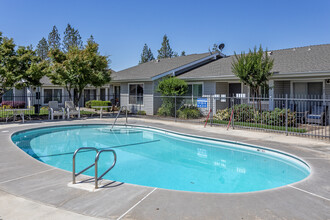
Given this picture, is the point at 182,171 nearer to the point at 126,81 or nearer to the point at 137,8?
the point at 126,81

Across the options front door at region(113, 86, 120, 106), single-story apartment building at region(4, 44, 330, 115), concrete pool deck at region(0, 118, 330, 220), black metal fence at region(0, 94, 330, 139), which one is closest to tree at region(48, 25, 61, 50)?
single-story apartment building at region(4, 44, 330, 115)

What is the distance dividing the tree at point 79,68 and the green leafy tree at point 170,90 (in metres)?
4.43

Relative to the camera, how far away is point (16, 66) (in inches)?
566

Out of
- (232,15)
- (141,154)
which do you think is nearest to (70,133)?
(141,154)

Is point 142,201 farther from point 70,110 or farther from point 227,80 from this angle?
point 70,110

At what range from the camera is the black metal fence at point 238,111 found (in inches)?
459

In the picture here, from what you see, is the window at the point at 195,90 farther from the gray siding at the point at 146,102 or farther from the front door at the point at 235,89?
the gray siding at the point at 146,102

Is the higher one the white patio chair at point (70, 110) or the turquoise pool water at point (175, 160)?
the white patio chair at point (70, 110)

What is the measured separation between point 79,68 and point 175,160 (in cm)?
1090

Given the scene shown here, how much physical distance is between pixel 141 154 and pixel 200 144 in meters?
2.54

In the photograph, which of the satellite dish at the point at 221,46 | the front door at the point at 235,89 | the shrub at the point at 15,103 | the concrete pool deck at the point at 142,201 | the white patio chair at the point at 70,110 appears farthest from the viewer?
the shrub at the point at 15,103

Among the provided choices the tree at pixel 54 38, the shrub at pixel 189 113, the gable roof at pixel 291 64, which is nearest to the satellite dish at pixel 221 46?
the gable roof at pixel 291 64

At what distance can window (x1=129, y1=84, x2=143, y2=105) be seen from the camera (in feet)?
63.9

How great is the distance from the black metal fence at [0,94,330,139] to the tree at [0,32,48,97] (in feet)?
5.51
